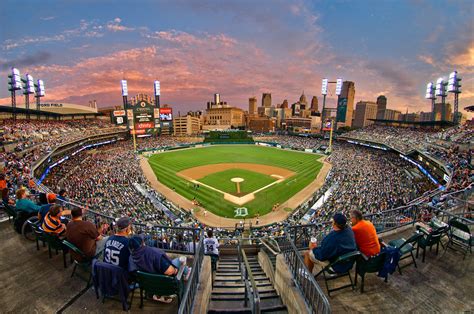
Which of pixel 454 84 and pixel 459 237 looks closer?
pixel 459 237

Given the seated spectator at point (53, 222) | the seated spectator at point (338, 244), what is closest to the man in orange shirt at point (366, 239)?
the seated spectator at point (338, 244)

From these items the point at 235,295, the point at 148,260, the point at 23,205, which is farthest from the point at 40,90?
the point at 235,295

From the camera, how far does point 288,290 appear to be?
4.04 metres

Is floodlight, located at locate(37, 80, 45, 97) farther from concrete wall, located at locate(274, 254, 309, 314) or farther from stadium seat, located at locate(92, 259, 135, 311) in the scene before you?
concrete wall, located at locate(274, 254, 309, 314)

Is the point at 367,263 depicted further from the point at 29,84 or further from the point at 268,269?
the point at 29,84

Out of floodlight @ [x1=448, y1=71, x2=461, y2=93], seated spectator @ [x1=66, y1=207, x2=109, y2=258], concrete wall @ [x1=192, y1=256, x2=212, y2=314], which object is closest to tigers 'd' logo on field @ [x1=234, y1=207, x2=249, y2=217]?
concrete wall @ [x1=192, y1=256, x2=212, y2=314]

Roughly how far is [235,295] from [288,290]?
1.08m

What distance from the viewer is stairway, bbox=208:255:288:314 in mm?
3787

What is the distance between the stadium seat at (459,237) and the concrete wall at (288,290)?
5.21 m

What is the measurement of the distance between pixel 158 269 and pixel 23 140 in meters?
41.1

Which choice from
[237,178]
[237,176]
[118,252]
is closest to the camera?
[118,252]

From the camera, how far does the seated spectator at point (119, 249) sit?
3865 mm

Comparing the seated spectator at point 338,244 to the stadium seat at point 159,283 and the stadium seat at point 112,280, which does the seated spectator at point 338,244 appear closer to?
the stadium seat at point 159,283

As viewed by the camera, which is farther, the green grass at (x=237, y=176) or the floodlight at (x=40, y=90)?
the floodlight at (x=40, y=90)
